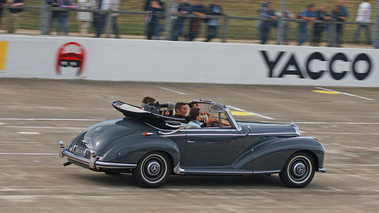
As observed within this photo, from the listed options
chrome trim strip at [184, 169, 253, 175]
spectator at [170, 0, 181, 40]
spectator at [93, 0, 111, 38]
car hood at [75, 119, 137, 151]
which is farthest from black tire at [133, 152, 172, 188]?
spectator at [170, 0, 181, 40]

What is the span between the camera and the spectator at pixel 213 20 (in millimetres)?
21531

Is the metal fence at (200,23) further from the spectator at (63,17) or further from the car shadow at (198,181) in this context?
the car shadow at (198,181)

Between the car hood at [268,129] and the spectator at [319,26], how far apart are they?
13392 millimetres

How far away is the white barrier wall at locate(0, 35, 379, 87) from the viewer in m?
19.6

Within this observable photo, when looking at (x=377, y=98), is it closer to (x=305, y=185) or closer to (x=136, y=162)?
(x=305, y=185)

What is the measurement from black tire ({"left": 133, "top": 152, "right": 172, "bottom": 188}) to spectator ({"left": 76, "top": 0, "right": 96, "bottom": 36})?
1222 centimetres

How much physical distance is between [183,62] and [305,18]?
4.85 meters

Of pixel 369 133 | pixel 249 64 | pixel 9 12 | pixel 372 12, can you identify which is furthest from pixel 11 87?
pixel 372 12

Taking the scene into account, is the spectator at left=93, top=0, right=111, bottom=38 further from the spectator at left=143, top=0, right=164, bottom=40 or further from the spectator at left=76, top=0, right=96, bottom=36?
the spectator at left=143, top=0, right=164, bottom=40

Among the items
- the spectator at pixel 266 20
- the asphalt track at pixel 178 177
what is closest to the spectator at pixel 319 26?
the spectator at pixel 266 20

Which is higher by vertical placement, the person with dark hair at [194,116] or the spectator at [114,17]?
the spectator at [114,17]

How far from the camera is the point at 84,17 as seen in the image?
20234 mm

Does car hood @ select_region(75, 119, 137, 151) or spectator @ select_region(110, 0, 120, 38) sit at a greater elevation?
spectator @ select_region(110, 0, 120, 38)

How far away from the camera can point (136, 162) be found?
8.41 metres
